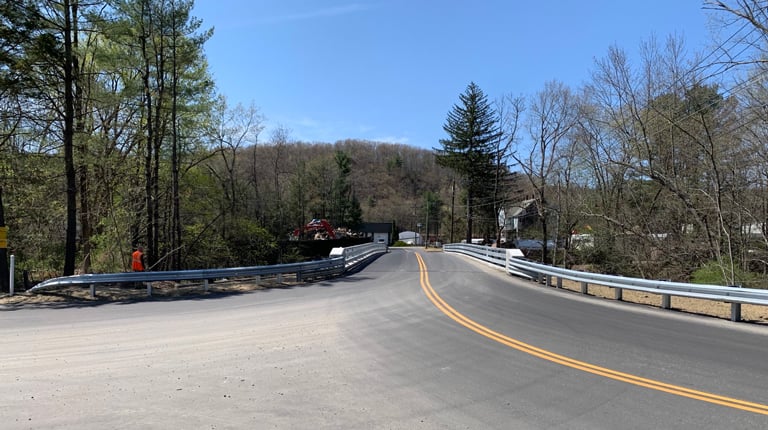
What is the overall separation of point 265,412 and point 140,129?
2184 centimetres

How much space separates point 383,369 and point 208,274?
1029 cm

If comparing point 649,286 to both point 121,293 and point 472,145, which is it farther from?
point 472,145

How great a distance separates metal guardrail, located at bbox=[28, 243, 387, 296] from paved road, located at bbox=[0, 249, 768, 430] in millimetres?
2653

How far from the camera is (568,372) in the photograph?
5.52 meters

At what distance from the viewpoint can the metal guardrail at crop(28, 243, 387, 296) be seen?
13102 millimetres

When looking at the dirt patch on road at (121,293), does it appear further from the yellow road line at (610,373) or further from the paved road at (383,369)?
the yellow road line at (610,373)

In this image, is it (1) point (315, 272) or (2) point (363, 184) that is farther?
(2) point (363, 184)

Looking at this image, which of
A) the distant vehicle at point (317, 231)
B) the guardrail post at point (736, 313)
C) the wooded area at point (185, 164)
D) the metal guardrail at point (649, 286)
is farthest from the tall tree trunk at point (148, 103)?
the distant vehicle at point (317, 231)

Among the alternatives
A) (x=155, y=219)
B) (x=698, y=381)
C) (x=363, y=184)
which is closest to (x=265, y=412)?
(x=698, y=381)

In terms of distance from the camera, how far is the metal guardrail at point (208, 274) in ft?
43.0

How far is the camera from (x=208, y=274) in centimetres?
1441

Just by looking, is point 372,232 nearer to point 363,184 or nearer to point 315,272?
point 363,184

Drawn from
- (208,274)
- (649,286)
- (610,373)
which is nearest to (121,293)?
(208,274)

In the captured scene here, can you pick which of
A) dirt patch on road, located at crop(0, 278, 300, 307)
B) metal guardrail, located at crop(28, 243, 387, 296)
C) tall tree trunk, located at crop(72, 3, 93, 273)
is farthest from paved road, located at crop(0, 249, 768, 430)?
tall tree trunk, located at crop(72, 3, 93, 273)
